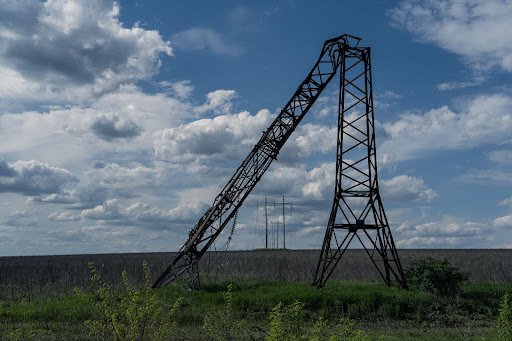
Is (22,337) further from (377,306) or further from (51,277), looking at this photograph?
(51,277)

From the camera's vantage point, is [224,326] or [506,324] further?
[224,326]

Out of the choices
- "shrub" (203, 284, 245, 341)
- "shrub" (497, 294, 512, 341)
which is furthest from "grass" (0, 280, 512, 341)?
"shrub" (497, 294, 512, 341)

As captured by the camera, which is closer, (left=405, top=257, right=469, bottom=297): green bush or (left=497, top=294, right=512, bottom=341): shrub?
(left=497, top=294, right=512, bottom=341): shrub

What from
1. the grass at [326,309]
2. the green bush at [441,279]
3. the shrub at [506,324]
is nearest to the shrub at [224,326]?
the shrub at [506,324]

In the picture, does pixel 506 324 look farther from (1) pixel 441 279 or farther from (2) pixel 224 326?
(1) pixel 441 279

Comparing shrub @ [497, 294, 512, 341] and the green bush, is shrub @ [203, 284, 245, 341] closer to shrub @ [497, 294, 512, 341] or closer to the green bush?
shrub @ [497, 294, 512, 341]

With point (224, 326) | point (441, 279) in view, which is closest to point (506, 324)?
point (224, 326)

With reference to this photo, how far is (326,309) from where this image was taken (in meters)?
19.0

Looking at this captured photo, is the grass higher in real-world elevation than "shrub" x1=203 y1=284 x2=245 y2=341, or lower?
lower

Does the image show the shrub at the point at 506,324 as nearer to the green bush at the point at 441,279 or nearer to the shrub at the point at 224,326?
the shrub at the point at 224,326

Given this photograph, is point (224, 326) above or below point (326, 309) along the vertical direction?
above

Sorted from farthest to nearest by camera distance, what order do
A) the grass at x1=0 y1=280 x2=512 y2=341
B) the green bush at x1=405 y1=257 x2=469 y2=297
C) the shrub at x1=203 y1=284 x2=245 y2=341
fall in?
the green bush at x1=405 y1=257 x2=469 y2=297 < the grass at x1=0 y1=280 x2=512 y2=341 < the shrub at x1=203 y1=284 x2=245 y2=341

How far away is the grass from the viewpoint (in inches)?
639

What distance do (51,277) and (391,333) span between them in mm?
23184
